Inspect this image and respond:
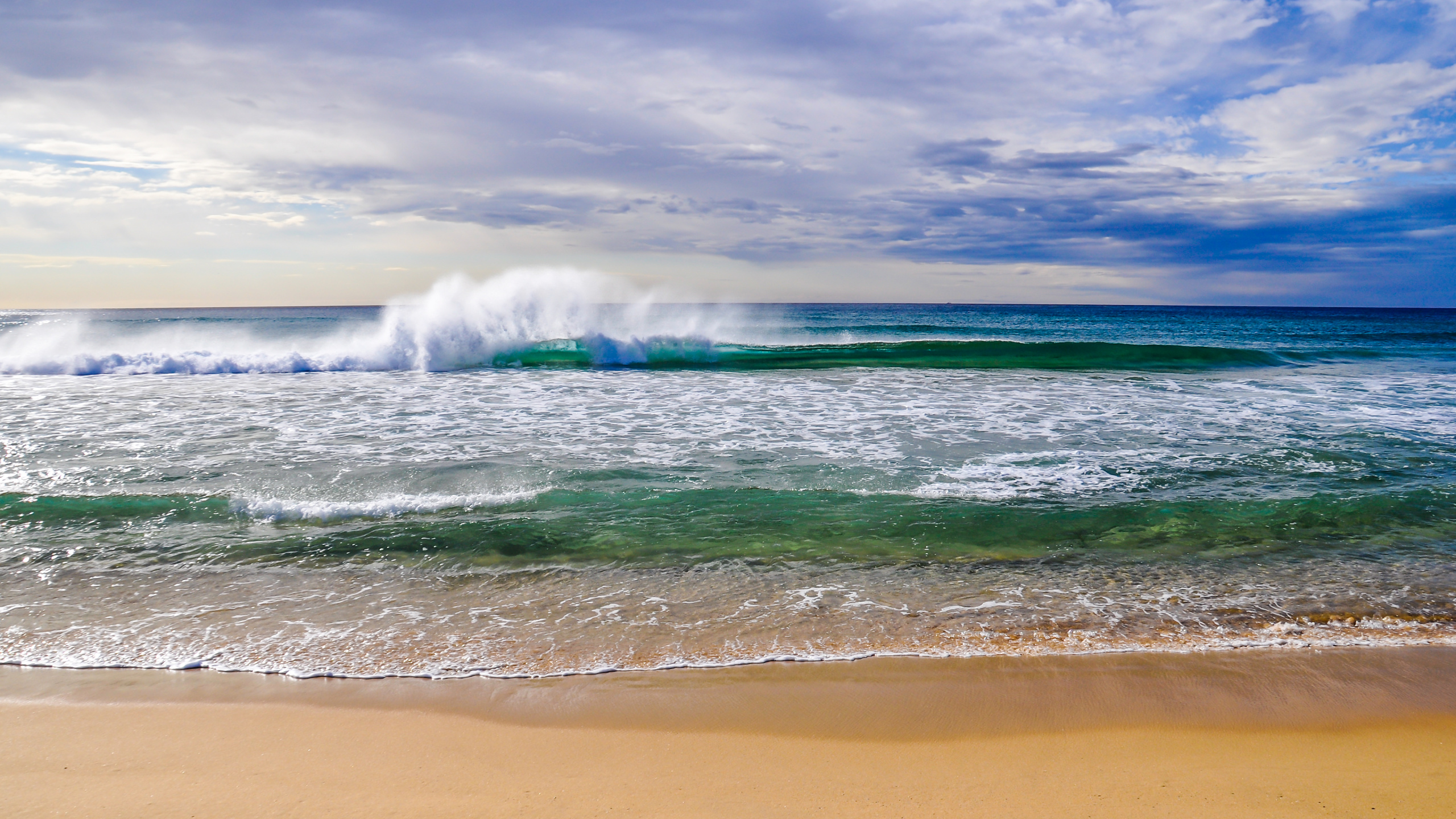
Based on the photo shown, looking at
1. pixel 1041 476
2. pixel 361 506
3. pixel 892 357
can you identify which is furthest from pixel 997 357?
pixel 361 506

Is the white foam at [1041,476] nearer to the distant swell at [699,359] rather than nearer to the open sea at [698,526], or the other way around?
the open sea at [698,526]

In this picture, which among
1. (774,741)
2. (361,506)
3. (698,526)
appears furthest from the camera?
(361,506)

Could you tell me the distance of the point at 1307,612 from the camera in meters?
4.32

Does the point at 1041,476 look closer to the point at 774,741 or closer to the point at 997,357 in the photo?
the point at 774,741

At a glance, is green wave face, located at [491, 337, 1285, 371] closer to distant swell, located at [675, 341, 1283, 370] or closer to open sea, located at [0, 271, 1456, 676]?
distant swell, located at [675, 341, 1283, 370]

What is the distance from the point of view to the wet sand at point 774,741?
2.69 m

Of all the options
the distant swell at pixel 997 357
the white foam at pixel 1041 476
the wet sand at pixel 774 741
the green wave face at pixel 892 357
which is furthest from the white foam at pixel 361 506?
the distant swell at pixel 997 357

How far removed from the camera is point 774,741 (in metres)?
3.09

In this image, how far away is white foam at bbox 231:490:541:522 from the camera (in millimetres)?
6070

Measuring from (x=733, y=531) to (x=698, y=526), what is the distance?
31 centimetres

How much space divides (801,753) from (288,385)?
15.0 metres

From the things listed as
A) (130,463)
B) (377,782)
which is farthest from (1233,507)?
(130,463)

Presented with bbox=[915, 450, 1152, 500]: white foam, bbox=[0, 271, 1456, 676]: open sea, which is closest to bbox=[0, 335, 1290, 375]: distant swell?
bbox=[0, 271, 1456, 676]: open sea

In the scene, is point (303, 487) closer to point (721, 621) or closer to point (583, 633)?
point (583, 633)
